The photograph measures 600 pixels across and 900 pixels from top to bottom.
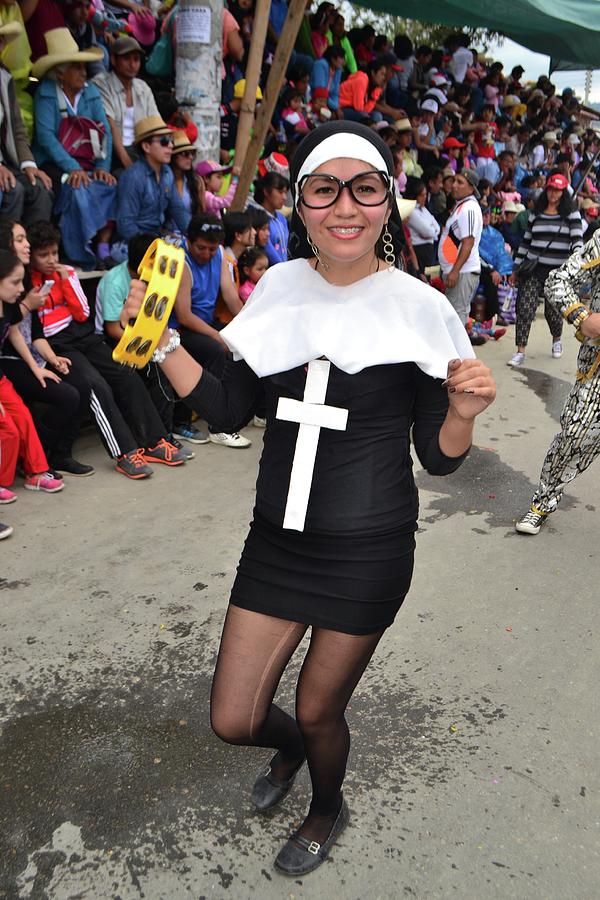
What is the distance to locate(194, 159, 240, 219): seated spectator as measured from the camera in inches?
279

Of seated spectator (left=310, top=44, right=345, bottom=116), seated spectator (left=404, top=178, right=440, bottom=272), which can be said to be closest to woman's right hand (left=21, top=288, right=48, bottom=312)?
seated spectator (left=404, top=178, right=440, bottom=272)

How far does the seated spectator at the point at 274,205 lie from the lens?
7.44 meters

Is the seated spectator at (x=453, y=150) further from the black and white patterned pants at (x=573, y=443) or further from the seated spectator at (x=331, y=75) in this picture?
the black and white patterned pants at (x=573, y=443)

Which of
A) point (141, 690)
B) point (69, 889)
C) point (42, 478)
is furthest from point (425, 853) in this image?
point (42, 478)

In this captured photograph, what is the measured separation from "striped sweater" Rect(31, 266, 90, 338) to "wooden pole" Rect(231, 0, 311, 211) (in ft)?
6.94

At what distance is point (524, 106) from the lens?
54.3 feet

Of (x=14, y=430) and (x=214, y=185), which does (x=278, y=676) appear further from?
(x=214, y=185)

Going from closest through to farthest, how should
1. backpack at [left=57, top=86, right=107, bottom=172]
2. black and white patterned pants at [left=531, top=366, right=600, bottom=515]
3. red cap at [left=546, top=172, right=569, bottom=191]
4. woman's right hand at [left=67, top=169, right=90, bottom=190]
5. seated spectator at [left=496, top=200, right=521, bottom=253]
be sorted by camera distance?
black and white patterned pants at [left=531, top=366, right=600, bottom=515], woman's right hand at [left=67, top=169, right=90, bottom=190], backpack at [left=57, top=86, right=107, bottom=172], red cap at [left=546, top=172, right=569, bottom=191], seated spectator at [left=496, top=200, right=521, bottom=253]

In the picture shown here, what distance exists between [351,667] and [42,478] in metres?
3.39

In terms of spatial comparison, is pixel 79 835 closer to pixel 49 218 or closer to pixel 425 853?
pixel 425 853

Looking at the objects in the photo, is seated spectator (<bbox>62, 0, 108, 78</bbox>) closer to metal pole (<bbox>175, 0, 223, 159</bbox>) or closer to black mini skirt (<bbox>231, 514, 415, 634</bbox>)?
metal pole (<bbox>175, 0, 223, 159</bbox>)

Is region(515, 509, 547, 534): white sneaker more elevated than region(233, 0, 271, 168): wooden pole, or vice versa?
region(233, 0, 271, 168): wooden pole

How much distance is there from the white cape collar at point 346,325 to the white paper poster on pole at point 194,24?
5799mm

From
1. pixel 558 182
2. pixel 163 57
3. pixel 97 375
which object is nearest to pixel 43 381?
pixel 97 375
